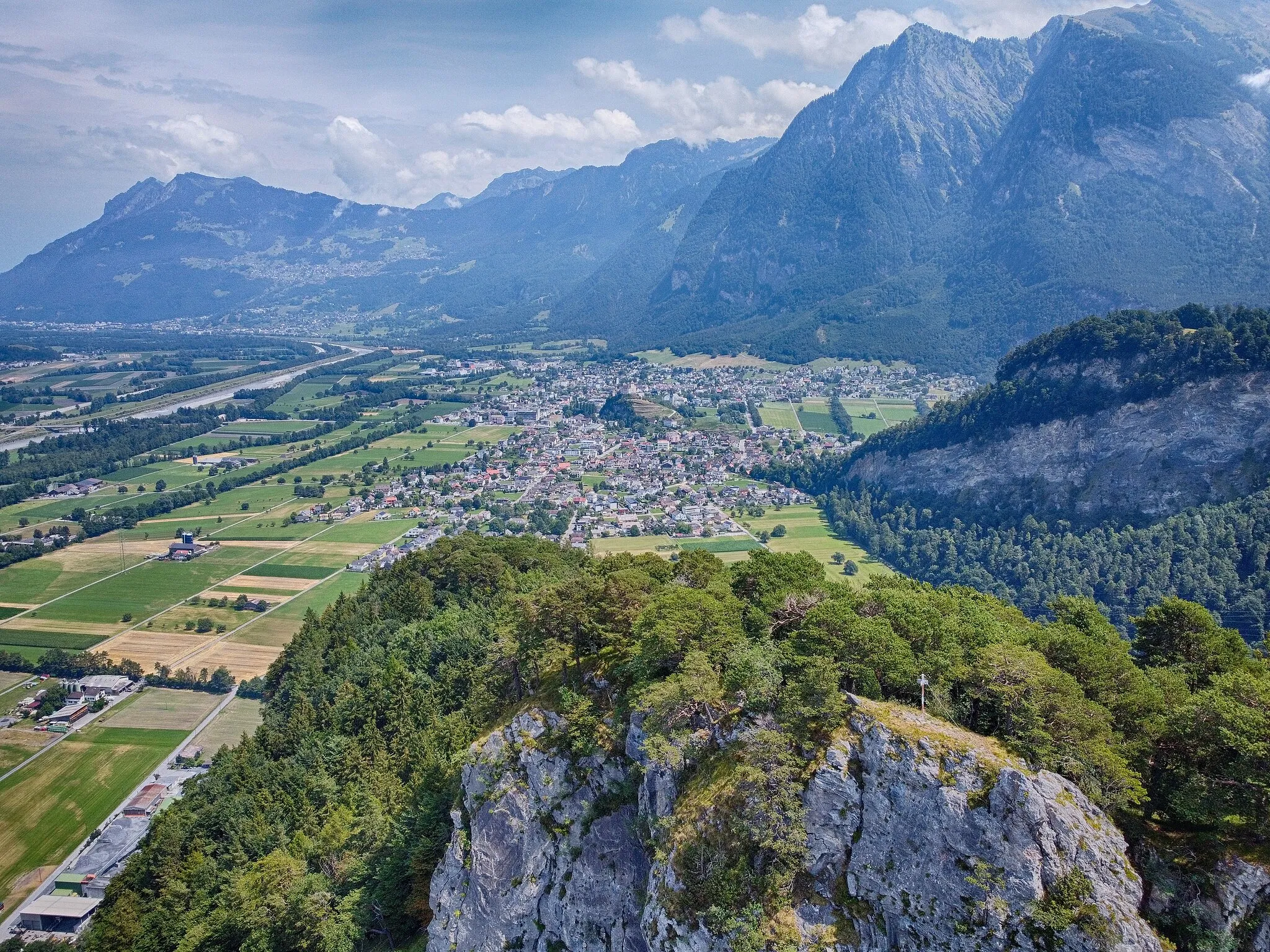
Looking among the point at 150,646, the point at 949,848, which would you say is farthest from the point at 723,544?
the point at 949,848

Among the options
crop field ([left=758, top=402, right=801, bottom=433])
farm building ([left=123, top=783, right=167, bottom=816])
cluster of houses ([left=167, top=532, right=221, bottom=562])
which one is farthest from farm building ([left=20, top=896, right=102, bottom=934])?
crop field ([left=758, top=402, right=801, bottom=433])

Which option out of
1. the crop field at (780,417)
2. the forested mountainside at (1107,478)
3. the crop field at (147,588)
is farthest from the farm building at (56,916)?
the crop field at (780,417)

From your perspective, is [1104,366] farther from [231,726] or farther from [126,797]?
[126,797]

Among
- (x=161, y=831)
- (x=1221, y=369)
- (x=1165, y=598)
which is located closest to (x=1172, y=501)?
(x=1221, y=369)

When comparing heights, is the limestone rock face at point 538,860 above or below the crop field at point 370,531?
above

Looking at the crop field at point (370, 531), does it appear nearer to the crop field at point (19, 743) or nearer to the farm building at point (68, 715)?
the farm building at point (68, 715)

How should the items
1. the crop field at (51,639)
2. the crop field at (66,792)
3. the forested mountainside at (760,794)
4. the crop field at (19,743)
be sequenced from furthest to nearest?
the crop field at (51,639), the crop field at (19,743), the crop field at (66,792), the forested mountainside at (760,794)

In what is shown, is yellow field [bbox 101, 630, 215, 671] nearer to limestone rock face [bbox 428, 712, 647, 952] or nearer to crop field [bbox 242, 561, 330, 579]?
crop field [bbox 242, 561, 330, 579]
